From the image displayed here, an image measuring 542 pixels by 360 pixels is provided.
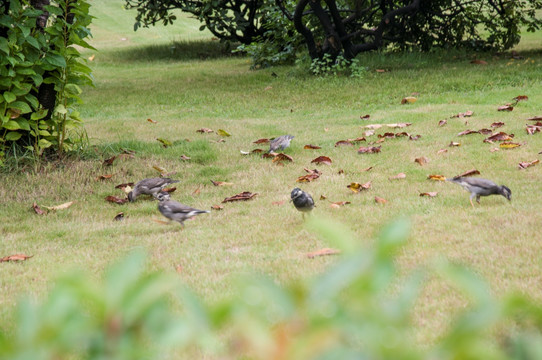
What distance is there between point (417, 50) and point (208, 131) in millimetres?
8639

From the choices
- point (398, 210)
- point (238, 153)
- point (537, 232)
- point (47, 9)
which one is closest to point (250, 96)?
point (238, 153)

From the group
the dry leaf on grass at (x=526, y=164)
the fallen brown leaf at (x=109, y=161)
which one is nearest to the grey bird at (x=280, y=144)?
the fallen brown leaf at (x=109, y=161)

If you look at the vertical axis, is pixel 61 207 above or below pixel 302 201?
below

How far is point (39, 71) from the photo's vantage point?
6.70m

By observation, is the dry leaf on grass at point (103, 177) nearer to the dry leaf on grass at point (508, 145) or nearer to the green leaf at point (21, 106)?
the green leaf at point (21, 106)

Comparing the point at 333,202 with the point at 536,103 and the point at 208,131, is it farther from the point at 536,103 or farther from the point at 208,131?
the point at 536,103

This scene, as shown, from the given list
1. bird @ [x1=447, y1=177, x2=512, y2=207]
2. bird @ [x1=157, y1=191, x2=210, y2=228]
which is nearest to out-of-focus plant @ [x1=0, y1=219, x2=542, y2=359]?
bird @ [x1=157, y1=191, x2=210, y2=228]

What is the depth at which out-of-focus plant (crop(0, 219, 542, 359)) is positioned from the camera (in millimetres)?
506

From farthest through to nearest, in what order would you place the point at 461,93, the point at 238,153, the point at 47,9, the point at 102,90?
the point at 102,90 < the point at 461,93 < the point at 238,153 < the point at 47,9

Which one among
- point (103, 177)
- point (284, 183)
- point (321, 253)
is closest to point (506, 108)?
point (284, 183)

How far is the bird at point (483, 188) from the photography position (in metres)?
5.26

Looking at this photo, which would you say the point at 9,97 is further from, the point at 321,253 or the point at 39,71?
the point at 321,253

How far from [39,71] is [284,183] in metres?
2.89

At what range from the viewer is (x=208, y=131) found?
374 inches
